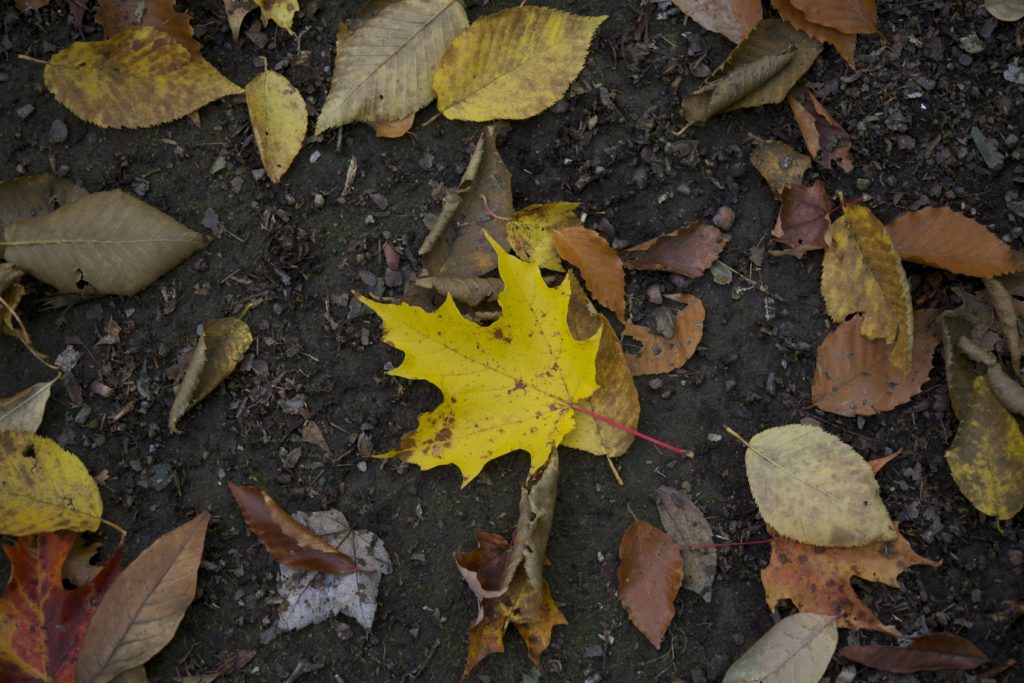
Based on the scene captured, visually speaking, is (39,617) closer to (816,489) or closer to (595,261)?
(595,261)

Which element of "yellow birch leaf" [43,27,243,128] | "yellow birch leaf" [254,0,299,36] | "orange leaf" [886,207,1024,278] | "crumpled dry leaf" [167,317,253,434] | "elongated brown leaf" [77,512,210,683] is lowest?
"elongated brown leaf" [77,512,210,683]

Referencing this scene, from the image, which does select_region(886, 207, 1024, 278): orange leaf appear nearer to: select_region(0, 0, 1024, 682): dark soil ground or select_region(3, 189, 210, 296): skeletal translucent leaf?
select_region(0, 0, 1024, 682): dark soil ground

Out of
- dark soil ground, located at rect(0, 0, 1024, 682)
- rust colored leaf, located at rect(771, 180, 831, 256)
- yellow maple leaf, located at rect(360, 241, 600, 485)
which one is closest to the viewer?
yellow maple leaf, located at rect(360, 241, 600, 485)

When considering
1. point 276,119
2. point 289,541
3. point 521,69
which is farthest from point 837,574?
point 276,119

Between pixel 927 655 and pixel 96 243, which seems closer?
pixel 927 655

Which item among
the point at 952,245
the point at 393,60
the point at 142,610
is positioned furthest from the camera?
the point at 393,60

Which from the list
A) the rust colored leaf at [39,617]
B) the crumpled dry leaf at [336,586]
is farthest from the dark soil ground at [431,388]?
the rust colored leaf at [39,617]

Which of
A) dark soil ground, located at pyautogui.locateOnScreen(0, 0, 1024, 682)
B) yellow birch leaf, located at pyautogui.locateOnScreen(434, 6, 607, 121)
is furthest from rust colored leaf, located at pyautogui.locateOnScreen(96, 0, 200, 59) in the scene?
yellow birch leaf, located at pyautogui.locateOnScreen(434, 6, 607, 121)

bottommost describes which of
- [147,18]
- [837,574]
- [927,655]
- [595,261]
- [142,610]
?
[927,655]
